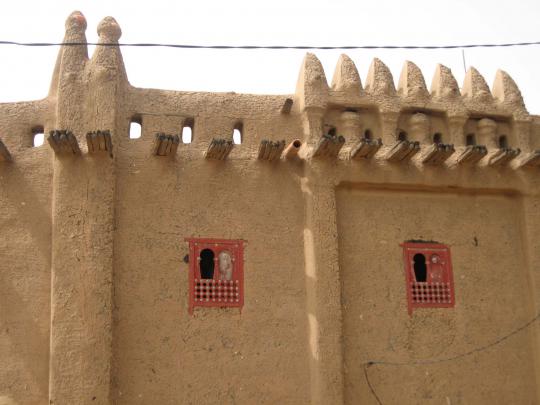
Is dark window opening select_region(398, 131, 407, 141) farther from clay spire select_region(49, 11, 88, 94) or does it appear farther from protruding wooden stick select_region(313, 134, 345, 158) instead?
clay spire select_region(49, 11, 88, 94)

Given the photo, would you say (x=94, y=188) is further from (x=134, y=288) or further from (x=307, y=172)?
(x=307, y=172)

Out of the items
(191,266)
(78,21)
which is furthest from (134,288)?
(78,21)

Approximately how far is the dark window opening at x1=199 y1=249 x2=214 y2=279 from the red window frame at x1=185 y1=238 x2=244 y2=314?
0.11 m

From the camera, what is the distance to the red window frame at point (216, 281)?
10.1 metres

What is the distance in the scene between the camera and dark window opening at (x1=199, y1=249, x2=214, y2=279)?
10.3 meters

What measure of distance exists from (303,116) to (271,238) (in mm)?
1823

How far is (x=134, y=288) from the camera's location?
9875mm

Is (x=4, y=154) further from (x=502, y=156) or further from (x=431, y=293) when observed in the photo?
(x=502, y=156)

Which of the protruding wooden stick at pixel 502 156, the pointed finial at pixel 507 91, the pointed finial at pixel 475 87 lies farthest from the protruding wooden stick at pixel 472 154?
the pointed finial at pixel 507 91

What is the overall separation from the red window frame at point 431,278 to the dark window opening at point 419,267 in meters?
0.10

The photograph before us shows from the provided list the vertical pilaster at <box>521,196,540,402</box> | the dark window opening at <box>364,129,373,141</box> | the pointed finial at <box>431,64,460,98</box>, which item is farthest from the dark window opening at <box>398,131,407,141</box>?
the vertical pilaster at <box>521,196,540,402</box>

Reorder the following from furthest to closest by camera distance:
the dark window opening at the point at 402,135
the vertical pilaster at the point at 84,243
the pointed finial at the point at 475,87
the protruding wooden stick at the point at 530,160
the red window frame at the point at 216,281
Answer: the pointed finial at the point at 475,87 → the dark window opening at the point at 402,135 → the protruding wooden stick at the point at 530,160 → the red window frame at the point at 216,281 → the vertical pilaster at the point at 84,243

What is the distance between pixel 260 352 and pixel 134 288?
1.78 m

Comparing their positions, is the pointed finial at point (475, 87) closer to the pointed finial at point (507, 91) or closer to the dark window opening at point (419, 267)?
the pointed finial at point (507, 91)
